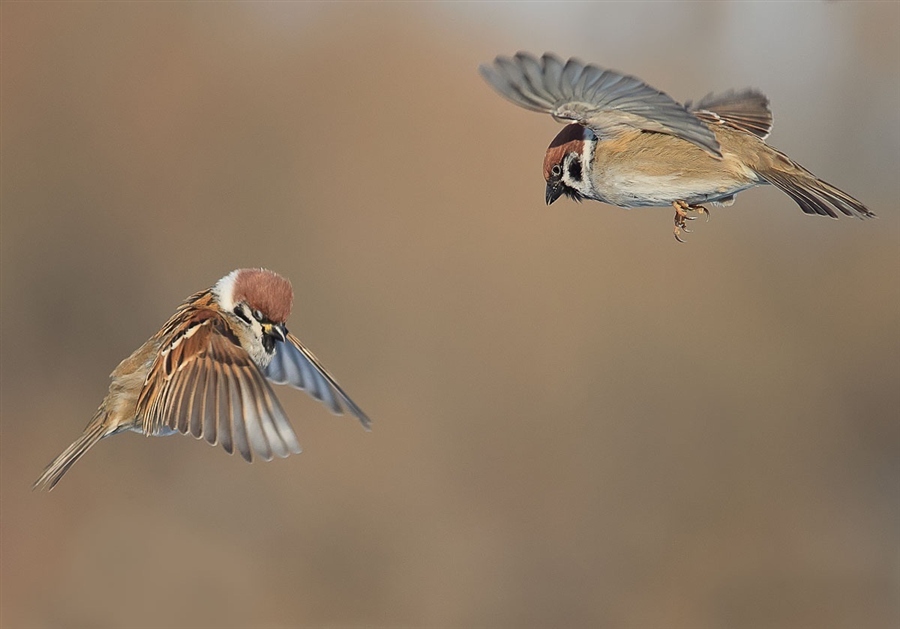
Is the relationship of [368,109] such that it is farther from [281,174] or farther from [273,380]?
[273,380]

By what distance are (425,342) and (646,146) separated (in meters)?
3.40

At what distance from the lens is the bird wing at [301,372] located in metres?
1.67

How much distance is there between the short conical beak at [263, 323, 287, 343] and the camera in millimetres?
1438

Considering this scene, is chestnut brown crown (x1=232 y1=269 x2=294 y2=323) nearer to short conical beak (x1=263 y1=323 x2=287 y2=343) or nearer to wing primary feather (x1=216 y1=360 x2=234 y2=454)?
short conical beak (x1=263 y1=323 x2=287 y2=343)

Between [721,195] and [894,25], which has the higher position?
[894,25]

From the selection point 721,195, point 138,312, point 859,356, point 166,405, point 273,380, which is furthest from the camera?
point 859,356

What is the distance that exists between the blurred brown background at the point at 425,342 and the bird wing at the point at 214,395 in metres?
2.97

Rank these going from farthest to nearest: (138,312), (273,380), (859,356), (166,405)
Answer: (859,356)
(138,312)
(273,380)
(166,405)

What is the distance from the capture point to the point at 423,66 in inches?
185

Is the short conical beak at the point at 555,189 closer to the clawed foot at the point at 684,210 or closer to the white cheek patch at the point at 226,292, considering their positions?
the clawed foot at the point at 684,210

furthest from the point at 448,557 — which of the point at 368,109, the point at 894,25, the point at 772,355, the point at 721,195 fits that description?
the point at 721,195

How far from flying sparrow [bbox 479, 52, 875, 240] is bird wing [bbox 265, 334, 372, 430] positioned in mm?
506

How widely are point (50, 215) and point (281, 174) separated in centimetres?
116

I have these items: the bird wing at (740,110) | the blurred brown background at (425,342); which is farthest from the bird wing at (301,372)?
the blurred brown background at (425,342)
